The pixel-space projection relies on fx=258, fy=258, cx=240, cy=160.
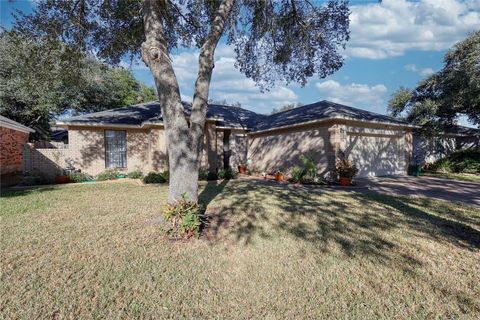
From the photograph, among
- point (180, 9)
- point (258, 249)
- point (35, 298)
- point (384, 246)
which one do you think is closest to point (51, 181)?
point (180, 9)

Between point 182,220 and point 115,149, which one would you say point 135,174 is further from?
point 182,220

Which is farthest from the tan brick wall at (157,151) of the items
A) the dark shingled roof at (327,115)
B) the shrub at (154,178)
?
the dark shingled roof at (327,115)

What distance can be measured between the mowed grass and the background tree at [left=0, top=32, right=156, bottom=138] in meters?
5.79

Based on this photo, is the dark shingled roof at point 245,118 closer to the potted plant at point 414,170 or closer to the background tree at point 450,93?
the potted plant at point 414,170

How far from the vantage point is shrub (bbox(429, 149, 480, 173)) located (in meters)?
16.0

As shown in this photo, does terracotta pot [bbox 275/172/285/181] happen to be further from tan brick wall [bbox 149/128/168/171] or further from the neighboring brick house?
the neighboring brick house

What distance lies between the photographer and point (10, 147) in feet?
43.8

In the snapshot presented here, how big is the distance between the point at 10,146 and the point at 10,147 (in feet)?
0.20

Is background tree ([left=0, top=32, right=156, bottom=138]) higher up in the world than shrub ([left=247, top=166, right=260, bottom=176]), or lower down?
higher up

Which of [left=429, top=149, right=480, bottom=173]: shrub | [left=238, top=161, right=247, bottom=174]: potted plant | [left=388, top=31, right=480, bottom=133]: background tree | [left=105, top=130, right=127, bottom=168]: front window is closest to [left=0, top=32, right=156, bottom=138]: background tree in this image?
[left=105, top=130, right=127, bottom=168]: front window

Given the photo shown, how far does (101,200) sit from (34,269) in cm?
474

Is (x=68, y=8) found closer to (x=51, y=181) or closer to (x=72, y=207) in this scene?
(x=72, y=207)

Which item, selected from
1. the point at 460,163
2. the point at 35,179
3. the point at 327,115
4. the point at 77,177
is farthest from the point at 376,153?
the point at 35,179

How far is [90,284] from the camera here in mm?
3256
